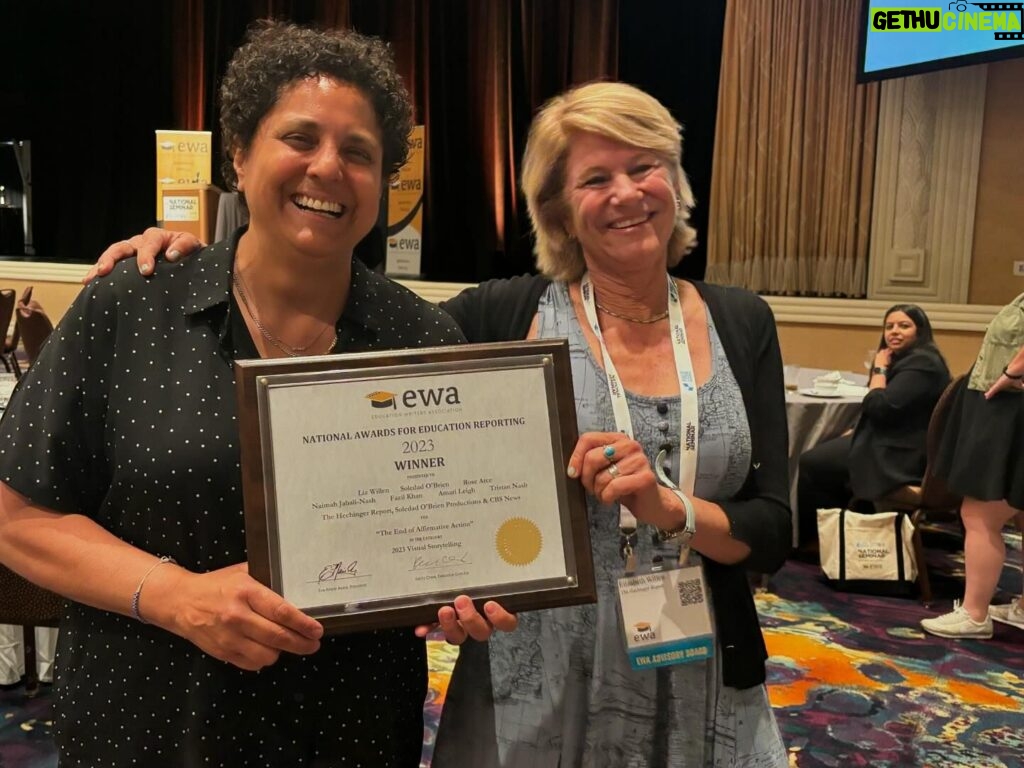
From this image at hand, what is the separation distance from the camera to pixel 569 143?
4.99 ft

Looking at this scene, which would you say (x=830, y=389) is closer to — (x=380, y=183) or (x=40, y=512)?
(x=380, y=183)

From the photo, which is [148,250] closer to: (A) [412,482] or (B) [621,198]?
(A) [412,482]

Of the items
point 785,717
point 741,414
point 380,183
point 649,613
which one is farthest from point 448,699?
point 785,717

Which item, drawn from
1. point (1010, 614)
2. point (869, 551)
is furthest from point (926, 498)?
point (1010, 614)

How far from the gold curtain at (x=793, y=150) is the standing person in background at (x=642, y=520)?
18.4ft

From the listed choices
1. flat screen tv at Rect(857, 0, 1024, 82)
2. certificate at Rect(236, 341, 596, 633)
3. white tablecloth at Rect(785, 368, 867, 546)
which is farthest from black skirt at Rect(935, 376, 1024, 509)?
certificate at Rect(236, 341, 596, 633)

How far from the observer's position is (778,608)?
4180mm

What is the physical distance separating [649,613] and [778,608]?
3.06 m

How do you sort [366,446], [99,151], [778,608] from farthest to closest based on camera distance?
1. [99,151]
2. [778,608]
3. [366,446]

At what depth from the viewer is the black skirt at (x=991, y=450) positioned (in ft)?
12.2

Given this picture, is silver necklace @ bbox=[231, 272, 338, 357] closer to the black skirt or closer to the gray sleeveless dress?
the gray sleeveless dress

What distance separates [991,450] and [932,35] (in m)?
3.56

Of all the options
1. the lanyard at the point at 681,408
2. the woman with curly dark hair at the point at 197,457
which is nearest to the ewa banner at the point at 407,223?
the lanyard at the point at 681,408

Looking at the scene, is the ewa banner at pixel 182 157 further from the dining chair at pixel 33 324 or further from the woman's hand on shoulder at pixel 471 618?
the woman's hand on shoulder at pixel 471 618
